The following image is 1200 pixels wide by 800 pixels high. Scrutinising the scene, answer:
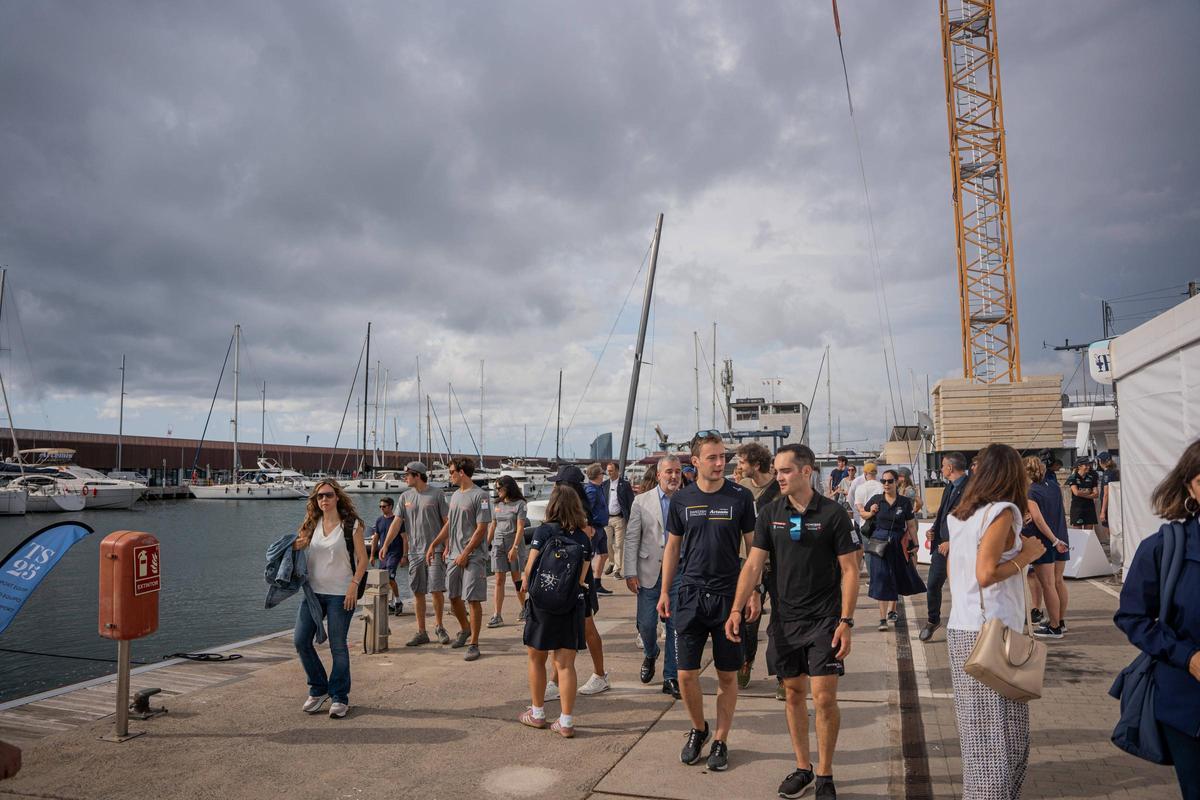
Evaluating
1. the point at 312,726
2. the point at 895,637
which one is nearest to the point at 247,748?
the point at 312,726

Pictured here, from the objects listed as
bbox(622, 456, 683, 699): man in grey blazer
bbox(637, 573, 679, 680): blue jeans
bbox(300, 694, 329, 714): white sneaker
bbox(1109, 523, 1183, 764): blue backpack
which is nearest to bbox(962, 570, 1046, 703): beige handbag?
bbox(1109, 523, 1183, 764): blue backpack

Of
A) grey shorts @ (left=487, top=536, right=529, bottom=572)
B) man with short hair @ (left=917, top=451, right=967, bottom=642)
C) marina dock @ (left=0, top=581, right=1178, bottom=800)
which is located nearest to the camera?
marina dock @ (left=0, top=581, right=1178, bottom=800)

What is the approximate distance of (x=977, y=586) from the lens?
3.41 meters

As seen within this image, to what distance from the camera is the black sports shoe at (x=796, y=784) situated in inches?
159

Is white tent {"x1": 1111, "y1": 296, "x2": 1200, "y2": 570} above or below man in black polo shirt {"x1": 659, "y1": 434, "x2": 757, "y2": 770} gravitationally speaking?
above

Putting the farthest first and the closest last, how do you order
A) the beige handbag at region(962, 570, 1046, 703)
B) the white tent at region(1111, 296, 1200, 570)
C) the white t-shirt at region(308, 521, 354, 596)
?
the white tent at region(1111, 296, 1200, 570), the white t-shirt at region(308, 521, 354, 596), the beige handbag at region(962, 570, 1046, 703)

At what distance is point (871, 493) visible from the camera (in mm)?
9602

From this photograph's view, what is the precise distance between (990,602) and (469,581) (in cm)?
511

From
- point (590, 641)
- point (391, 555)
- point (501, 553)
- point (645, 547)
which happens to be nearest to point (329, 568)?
point (590, 641)

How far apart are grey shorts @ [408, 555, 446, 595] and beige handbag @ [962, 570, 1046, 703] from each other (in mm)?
5537

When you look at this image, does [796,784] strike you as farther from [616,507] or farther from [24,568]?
[616,507]

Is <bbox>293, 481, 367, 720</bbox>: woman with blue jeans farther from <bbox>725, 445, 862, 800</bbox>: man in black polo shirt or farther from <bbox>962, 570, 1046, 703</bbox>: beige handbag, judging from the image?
<bbox>962, 570, 1046, 703</bbox>: beige handbag

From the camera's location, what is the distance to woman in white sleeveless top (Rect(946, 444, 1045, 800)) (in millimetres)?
3299

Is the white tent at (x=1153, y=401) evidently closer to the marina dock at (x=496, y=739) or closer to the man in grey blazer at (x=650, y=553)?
the marina dock at (x=496, y=739)
